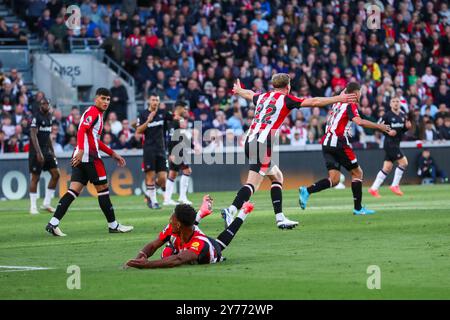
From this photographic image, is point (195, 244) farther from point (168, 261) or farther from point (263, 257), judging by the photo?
point (263, 257)

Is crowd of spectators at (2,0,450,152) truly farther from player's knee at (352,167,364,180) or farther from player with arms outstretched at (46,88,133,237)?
Answer: player with arms outstretched at (46,88,133,237)

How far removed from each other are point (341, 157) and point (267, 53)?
1788cm

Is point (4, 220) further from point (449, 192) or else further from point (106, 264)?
point (449, 192)

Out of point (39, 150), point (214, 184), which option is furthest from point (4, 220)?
point (214, 184)

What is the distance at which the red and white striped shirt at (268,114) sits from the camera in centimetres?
1595

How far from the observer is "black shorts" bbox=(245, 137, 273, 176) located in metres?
16.1

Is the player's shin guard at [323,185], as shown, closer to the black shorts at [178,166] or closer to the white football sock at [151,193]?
the white football sock at [151,193]

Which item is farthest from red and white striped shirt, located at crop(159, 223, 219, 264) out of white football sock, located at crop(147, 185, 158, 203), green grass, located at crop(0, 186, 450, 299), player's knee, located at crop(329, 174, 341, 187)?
white football sock, located at crop(147, 185, 158, 203)

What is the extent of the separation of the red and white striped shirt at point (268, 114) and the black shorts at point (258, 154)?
0.24ft

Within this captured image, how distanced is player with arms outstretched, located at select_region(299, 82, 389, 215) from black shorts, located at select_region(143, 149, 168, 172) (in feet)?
16.6

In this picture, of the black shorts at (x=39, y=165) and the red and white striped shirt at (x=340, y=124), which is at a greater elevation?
the red and white striped shirt at (x=340, y=124)

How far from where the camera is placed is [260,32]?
38344 millimetres

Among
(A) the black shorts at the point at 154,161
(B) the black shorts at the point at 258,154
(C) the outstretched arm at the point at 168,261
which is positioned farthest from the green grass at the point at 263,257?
(A) the black shorts at the point at 154,161
